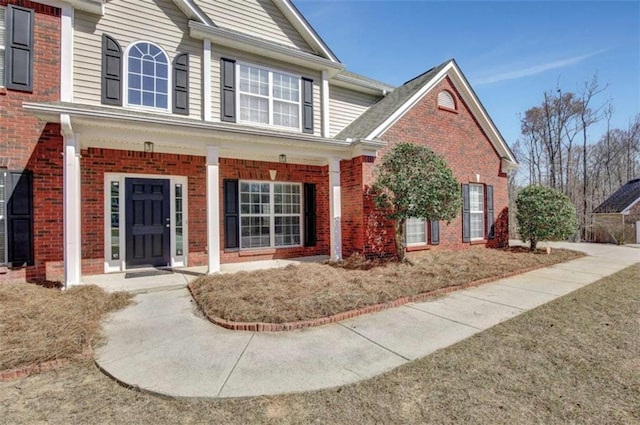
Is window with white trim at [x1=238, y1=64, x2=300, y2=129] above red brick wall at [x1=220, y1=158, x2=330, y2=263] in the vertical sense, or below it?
above

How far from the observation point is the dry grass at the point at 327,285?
15.3 feet

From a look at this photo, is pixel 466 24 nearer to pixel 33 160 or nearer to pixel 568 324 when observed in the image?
pixel 568 324

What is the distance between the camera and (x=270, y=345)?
373 cm

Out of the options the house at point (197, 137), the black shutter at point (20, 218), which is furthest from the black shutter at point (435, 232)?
the black shutter at point (20, 218)

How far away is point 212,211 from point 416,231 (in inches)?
250

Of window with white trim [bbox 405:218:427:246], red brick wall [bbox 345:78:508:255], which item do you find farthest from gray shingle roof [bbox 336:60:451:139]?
window with white trim [bbox 405:218:427:246]

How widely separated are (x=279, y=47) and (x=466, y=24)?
225 inches

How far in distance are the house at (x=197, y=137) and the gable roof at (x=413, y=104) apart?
0.07 m

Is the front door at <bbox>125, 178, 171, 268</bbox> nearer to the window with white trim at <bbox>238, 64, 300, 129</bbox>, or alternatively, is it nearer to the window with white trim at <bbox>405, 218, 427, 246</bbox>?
the window with white trim at <bbox>238, 64, 300, 129</bbox>

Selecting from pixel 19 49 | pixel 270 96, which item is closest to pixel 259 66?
pixel 270 96

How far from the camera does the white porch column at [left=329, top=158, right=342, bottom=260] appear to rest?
8.49 meters

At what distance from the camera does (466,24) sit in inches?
365

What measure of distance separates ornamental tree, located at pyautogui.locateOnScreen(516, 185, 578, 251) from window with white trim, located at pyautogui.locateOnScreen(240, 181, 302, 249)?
319 inches

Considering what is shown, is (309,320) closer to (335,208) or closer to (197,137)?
(335,208)
